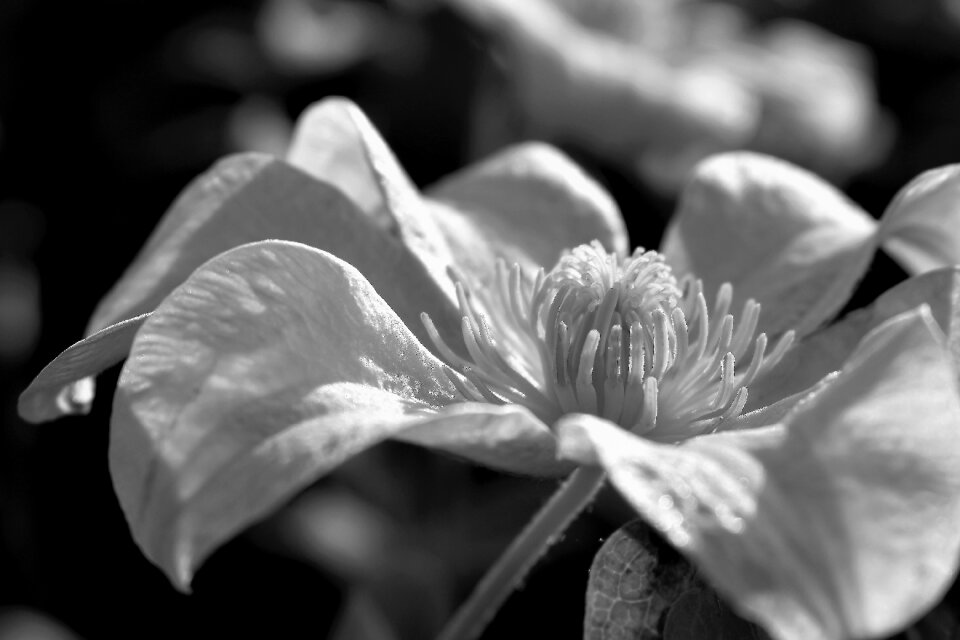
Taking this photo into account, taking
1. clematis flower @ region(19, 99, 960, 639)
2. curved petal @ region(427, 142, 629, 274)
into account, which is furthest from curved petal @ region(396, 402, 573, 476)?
curved petal @ region(427, 142, 629, 274)

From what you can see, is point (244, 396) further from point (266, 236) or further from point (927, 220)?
point (927, 220)

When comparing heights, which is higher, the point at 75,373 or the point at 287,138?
the point at 75,373

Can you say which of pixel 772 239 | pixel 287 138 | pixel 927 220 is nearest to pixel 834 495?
pixel 927 220

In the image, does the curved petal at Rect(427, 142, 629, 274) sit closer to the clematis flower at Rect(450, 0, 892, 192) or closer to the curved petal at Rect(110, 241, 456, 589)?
the curved petal at Rect(110, 241, 456, 589)

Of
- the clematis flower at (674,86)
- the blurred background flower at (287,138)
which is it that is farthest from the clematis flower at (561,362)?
the clematis flower at (674,86)

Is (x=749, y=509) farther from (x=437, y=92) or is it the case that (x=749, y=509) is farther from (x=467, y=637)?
(x=437, y=92)

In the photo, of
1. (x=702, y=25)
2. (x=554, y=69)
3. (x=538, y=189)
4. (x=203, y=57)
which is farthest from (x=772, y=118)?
(x=538, y=189)
